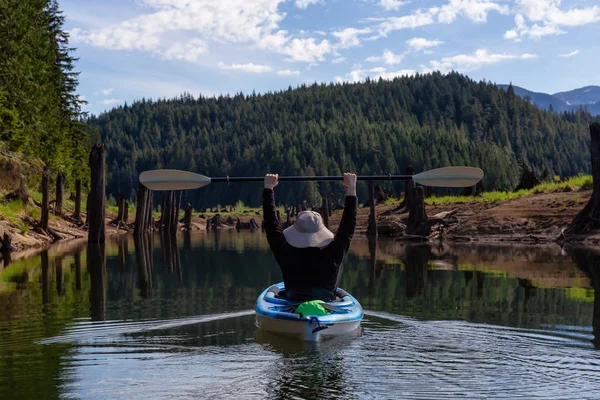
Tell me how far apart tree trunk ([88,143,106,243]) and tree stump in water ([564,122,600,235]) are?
18393mm

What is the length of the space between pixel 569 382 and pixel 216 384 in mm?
3375

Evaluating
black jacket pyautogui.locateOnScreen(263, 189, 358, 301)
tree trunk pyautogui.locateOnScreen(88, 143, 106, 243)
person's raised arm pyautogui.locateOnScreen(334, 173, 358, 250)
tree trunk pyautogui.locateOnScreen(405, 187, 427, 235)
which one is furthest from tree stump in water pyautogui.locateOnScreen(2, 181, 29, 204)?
person's raised arm pyautogui.locateOnScreen(334, 173, 358, 250)

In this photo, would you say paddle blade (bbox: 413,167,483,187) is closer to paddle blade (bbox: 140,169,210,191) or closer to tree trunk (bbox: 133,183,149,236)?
paddle blade (bbox: 140,169,210,191)

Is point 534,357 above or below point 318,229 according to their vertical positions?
below

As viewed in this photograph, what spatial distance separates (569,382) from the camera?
7.90m

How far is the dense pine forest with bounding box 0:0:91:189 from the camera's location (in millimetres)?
38562

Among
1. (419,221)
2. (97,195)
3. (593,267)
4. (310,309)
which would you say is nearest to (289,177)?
(310,309)

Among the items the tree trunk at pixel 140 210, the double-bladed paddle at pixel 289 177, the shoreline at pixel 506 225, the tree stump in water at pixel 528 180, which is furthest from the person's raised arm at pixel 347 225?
the tree stump in water at pixel 528 180

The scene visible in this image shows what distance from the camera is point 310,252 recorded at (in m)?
10.6

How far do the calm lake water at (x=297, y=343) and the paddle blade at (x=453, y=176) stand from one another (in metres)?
2.16

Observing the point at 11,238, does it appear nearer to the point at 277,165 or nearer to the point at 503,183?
the point at 503,183

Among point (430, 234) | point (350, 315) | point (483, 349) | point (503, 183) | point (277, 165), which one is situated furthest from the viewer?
point (277, 165)

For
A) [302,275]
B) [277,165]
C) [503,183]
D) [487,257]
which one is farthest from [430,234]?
[277,165]

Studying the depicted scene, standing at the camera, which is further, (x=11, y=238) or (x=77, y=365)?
(x=11, y=238)
